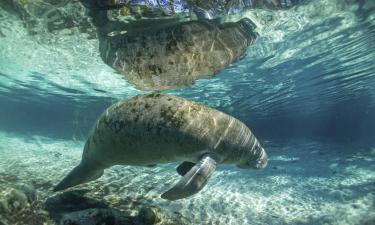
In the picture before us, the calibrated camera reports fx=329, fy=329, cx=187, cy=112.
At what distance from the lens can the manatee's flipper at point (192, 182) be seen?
16.5ft

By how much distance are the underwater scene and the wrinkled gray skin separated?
0.03 metres

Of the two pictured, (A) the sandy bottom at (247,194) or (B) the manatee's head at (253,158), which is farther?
(A) the sandy bottom at (247,194)

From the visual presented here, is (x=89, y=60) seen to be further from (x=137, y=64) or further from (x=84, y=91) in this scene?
(x=84, y=91)

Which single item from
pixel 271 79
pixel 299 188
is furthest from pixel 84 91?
pixel 299 188

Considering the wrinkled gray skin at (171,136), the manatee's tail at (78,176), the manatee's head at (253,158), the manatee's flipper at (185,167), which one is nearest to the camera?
the wrinkled gray skin at (171,136)

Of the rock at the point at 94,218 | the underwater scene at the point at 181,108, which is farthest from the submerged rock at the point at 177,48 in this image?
the rock at the point at 94,218

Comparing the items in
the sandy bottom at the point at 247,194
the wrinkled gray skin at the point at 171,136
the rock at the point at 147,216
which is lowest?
the sandy bottom at the point at 247,194

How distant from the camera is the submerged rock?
36.6ft

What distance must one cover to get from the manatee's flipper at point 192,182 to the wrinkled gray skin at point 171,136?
17mm

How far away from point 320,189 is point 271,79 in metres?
10.2

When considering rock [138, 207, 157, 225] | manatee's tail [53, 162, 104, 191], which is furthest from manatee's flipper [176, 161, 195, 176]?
manatee's tail [53, 162, 104, 191]

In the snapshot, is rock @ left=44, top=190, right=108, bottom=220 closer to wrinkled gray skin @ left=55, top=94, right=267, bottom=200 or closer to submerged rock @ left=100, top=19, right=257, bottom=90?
wrinkled gray skin @ left=55, top=94, right=267, bottom=200

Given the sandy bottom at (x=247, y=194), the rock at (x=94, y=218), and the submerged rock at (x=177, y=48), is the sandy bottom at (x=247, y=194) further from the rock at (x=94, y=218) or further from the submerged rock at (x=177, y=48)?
the submerged rock at (x=177, y=48)

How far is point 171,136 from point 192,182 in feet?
3.40
